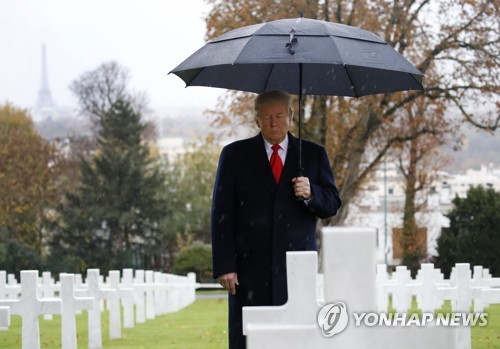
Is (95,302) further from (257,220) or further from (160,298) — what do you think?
(160,298)

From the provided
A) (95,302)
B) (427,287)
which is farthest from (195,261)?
(95,302)

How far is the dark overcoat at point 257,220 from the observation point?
6.52 metres

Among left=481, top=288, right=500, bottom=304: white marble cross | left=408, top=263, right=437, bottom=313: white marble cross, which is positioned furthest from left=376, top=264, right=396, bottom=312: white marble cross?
left=481, top=288, right=500, bottom=304: white marble cross

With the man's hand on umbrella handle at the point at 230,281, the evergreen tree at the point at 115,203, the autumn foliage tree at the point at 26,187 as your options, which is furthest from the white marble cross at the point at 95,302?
the evergreen tree at the point at 115,203

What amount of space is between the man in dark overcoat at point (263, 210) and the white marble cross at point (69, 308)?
4080 mm

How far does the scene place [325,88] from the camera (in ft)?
26.1

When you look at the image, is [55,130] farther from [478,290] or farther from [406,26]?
[478,290]

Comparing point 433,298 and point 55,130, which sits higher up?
point 55,130

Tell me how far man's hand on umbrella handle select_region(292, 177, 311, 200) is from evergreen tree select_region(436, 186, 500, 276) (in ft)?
68.6

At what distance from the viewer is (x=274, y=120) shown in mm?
6590

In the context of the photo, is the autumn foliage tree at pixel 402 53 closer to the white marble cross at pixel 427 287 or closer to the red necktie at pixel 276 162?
the white marble cross at pixel 427 287

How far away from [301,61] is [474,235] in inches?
886

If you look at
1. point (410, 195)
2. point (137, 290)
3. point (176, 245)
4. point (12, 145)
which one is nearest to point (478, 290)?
point (137, 290)

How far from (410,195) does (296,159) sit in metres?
37.9
